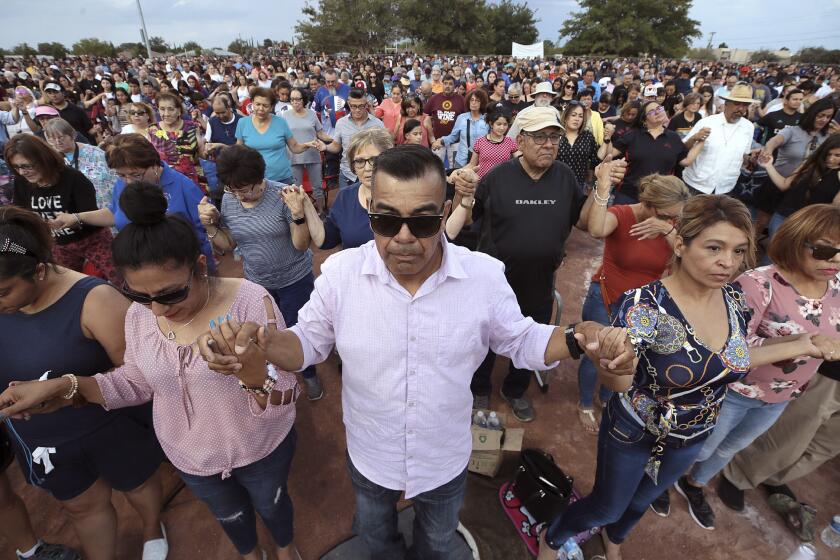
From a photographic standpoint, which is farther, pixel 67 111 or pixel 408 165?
pixel 67 111

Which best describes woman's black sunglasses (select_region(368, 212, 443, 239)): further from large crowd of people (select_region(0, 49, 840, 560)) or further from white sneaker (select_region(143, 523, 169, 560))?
white sneaker (select_region(143, 523, 169, 560))

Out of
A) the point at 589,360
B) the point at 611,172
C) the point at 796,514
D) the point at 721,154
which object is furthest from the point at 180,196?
the point at 721,154

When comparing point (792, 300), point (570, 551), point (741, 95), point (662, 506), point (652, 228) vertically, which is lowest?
point (662, 506)

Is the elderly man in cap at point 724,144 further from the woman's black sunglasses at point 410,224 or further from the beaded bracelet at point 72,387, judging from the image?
the beaded bracelet at point 72,387

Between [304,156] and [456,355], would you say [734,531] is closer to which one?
[456,355]

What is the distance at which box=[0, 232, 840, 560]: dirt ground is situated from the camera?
2.69m

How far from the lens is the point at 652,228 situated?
8.69ft

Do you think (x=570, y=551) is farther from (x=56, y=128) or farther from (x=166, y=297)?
(x=56, y=128)

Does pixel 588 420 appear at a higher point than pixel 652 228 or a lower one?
lower

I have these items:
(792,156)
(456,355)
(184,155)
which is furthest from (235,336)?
(792,156)

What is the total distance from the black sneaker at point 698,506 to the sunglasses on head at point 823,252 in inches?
70.0

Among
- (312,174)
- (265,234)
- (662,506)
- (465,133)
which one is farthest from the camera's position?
(312,174)

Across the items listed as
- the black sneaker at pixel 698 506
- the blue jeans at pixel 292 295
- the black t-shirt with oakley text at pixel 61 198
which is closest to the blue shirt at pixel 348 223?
the blue jeans at pixel 292 295

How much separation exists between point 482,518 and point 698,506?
1.49 metres
